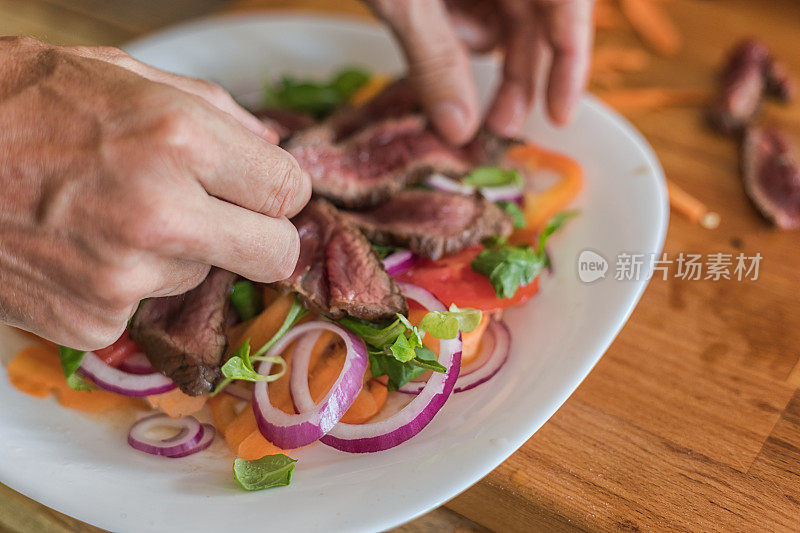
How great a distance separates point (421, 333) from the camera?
1.64 metres

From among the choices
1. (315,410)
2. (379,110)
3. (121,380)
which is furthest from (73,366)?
(379,110)

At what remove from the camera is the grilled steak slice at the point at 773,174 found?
227cm

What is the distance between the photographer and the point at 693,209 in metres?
2.30

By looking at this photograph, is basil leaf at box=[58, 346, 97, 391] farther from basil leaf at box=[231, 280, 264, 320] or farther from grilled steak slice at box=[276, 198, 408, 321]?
grilled steak slice at box=[276, 198, 408, 321]

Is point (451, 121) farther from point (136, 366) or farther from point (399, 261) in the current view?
point (136, 366)

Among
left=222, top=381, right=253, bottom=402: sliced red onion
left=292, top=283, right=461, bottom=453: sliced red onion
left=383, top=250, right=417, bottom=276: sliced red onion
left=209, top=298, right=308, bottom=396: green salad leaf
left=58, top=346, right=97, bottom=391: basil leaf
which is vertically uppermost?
left=58, top=346, right=97, bottom=391: basil leaf

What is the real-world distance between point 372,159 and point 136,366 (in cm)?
97

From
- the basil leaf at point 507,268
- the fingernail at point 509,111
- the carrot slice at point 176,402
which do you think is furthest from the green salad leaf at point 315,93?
the carrot slice at point 176,402

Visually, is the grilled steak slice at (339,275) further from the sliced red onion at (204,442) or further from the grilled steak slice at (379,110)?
the grilled steak slice at (379,110)

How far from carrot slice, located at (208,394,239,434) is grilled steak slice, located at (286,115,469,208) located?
0.66 meters

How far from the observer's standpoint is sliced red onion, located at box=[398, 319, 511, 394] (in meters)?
1.75

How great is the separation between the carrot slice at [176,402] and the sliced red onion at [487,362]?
20.0 inches

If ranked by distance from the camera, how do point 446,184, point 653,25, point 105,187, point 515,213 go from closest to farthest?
1. point 105,187
2. point 515,213
3. point 446,184
4. point 653,25

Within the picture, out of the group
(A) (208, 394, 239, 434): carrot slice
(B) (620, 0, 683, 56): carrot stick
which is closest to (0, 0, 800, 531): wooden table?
(A) (208, 394, 239, 434): carrot slice
